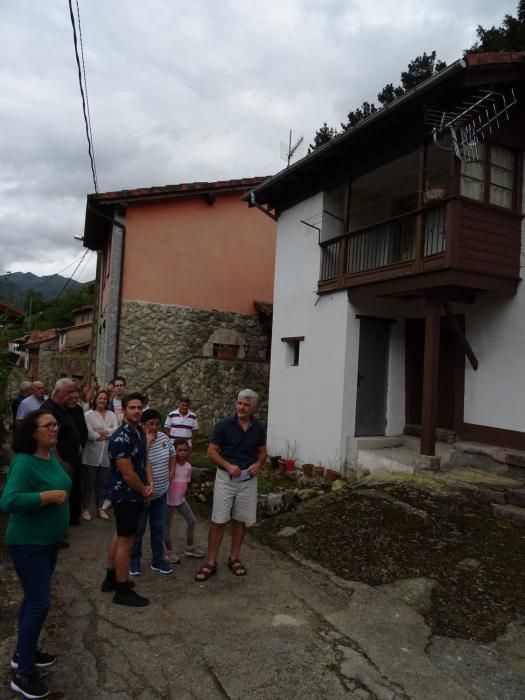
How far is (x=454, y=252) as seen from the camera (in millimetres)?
6648

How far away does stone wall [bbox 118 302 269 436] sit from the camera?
12688mm

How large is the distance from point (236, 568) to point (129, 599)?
108cm

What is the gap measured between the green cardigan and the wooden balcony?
5641 millimetres

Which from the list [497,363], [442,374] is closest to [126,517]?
[497,363]

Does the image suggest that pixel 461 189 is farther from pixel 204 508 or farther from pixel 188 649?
pixel 188 649

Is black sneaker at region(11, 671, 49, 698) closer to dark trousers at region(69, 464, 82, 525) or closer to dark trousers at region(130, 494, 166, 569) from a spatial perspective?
dark trousers at region(130, 494, 166, 569)

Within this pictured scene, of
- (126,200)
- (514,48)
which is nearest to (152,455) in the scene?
(126,200)

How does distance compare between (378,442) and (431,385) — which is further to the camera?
(378,442)

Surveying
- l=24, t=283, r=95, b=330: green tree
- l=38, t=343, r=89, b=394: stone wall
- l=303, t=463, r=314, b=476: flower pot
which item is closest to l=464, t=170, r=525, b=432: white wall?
l=303, t=463, r=314, b=476: flower pot

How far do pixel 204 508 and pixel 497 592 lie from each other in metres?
4.10

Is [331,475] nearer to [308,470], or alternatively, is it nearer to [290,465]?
[308,470]

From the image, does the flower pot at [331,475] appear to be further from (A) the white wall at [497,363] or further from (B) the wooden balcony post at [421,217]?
(B) the wooden balcony post at [421,217]

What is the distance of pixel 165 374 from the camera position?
1280 centimetres

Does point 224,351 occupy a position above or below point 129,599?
above
